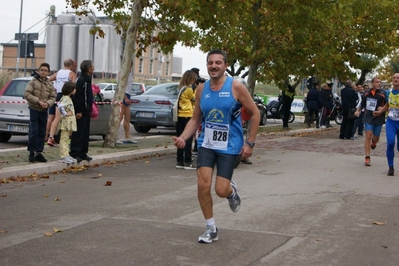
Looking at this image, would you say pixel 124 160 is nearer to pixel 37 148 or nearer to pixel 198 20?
pixel 37 148

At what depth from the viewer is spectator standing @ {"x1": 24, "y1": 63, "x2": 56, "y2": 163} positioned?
1352 cm

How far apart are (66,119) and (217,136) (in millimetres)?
6411

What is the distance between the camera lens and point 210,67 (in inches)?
289

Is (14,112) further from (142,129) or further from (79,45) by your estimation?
(79,45)

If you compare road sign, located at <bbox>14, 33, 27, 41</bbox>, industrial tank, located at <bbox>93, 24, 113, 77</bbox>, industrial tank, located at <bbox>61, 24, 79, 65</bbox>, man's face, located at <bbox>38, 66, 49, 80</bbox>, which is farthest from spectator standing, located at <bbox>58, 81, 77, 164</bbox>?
industrial tank, located at <bbox>93, 24, 113, 77</bbox>

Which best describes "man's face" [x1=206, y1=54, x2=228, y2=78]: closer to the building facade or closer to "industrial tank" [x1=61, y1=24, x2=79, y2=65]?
the building facade

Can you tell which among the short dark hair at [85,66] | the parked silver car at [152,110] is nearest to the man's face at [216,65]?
the short dark hair at [85,66]

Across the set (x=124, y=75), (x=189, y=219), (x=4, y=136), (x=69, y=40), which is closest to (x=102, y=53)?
(x=69, y=40)

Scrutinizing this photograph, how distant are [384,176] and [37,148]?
625cm

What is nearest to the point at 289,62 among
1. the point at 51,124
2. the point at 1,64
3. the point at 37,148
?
the point at 51,124

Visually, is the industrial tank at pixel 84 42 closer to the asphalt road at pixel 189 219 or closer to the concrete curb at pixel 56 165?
the concrete curb at pixel 56 165

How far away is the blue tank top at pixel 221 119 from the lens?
7.39 metres

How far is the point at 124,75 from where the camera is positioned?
698 inches

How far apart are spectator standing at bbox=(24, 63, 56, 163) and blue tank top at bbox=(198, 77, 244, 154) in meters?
6.66
